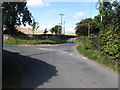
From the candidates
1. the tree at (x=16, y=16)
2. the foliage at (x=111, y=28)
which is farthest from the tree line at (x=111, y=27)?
the tree at (x=16, y=16)

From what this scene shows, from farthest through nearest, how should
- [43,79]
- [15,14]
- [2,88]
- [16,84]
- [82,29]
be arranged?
[82,29], [15,14], [43,79], [16,84], [2,88]

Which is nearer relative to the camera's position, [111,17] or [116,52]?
[116,52]

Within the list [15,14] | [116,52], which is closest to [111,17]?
[116,52]

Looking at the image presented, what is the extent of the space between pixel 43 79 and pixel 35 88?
141cm

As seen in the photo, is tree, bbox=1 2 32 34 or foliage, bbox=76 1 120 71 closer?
foliage, bbox=76 1 120 71

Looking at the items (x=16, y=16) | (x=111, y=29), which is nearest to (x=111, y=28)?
(x=111, y=29)

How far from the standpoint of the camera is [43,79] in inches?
333

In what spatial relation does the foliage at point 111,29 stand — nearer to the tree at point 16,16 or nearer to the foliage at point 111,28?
the foliage at point 111,28

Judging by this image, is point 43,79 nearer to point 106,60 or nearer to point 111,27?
point 106,60

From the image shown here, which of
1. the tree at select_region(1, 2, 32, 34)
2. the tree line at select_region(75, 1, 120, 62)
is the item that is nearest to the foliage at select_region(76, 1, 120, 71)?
the tree line at select_region(75, 1, 120, 62)

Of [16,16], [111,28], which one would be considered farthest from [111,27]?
[16,16]

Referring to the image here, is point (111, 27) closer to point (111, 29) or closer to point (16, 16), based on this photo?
point (111, 29)

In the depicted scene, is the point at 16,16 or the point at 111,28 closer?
the point at 111,28

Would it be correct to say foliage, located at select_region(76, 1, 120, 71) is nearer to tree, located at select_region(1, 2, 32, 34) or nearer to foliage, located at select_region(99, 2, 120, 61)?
foliage, located at select_region(99, 2, 120, 61)
